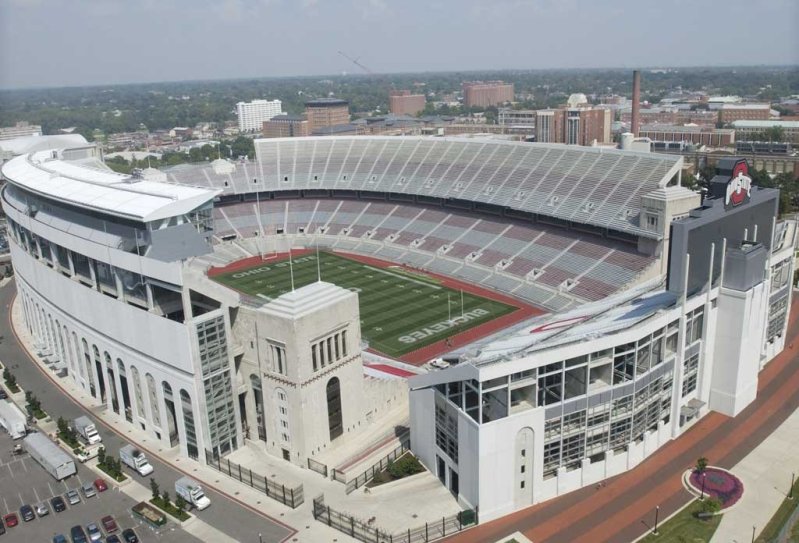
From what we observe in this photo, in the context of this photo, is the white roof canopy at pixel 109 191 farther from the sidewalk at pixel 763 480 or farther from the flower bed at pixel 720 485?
the sidewalk at pixel 763 480

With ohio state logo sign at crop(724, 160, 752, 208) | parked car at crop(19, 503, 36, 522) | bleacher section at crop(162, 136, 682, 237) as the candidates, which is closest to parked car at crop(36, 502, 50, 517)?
parked car at crop(19, 503, 36, 522)

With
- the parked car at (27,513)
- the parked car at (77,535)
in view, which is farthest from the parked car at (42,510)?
the parked car at (77,535)

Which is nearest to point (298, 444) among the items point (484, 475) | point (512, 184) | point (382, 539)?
point (382, 539)

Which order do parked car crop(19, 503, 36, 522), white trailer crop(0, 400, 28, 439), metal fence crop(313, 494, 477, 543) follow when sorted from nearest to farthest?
metal fence crop(313, 494, 477, 543) → parked car crop(19, 503, 36, 522) → white trailer crop(0, 400, 28, 439)

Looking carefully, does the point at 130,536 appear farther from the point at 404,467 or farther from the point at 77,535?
the point at 404,467

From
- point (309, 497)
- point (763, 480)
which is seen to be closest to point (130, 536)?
point (309, 497)

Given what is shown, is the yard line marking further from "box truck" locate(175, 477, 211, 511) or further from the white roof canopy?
"box truck" locate(175, 477, 211, 511)

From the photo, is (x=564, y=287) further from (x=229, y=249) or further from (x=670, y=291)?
(x=229, y=249)
